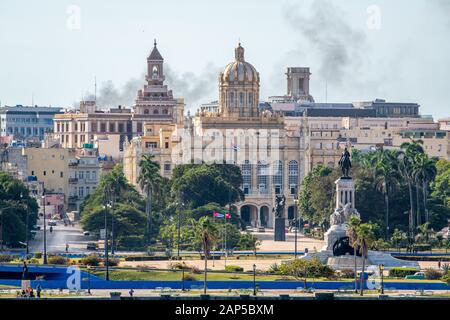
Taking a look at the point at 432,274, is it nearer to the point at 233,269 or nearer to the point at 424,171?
the point at 233,269

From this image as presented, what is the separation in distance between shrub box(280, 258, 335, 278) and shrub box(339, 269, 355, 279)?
→ 0.76 m

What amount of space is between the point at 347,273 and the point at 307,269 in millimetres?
3367

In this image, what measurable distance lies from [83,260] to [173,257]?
12.0m

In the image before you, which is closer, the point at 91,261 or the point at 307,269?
the point at 307,269

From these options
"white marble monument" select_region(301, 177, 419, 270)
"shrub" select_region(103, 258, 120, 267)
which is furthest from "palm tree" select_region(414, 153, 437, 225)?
"shrub" select_region(103, 258, 120, 267)

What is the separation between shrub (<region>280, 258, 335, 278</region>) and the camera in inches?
4833

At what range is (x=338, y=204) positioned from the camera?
139 m

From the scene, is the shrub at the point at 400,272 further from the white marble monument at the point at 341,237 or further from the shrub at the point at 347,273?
the white marble monument at the point at 341,237

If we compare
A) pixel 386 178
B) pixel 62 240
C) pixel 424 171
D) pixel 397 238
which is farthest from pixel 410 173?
pixel 62 240

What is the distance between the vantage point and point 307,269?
4838 inches

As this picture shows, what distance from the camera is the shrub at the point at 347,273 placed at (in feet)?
407

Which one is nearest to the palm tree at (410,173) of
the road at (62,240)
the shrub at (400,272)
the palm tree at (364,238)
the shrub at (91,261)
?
the road at (62,240)
